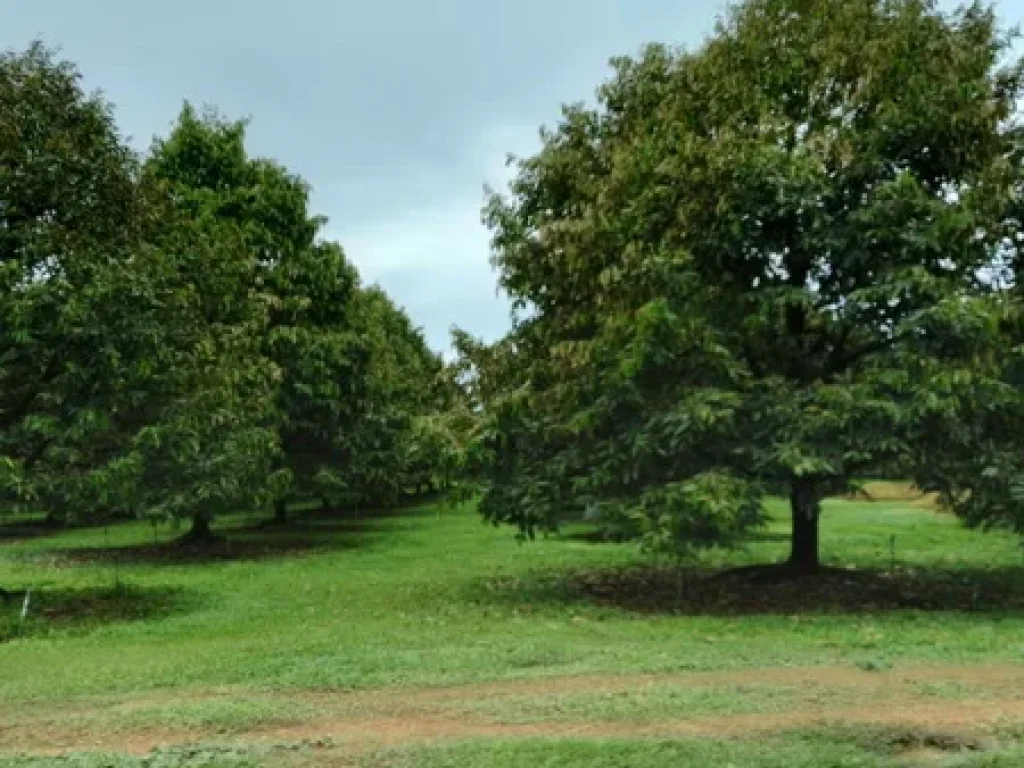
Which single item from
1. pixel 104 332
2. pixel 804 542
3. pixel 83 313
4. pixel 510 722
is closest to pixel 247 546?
pixel 104 332

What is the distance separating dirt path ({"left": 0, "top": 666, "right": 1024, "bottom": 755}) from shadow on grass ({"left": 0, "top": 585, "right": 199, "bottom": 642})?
16.8 ft

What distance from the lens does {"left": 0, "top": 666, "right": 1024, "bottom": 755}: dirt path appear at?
6.38 meters

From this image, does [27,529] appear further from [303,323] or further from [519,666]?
[519,666]

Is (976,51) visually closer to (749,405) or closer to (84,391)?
(749,405)

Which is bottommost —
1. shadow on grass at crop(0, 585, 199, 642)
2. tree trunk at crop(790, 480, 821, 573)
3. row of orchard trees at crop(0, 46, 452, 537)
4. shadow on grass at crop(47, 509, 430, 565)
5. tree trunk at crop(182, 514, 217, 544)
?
shadow on grass at crop(0, 585, 199, 642)

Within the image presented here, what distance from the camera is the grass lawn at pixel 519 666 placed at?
19.9 feet

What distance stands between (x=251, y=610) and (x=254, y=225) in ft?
38.4

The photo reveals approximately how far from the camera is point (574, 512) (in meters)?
13.2

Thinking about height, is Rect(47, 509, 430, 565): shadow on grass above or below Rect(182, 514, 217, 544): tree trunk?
below

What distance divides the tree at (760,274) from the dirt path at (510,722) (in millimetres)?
3240

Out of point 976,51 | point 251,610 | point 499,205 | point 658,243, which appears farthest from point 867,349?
point 251,610

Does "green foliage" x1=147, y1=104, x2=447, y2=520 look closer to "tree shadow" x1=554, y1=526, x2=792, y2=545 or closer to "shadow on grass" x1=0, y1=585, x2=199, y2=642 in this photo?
"tree shadow" x1=554, y1=526, x2=792, y2=545

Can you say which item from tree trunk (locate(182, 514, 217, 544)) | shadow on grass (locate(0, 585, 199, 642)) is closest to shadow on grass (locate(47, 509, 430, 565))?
tree trunk (locate(182, 514, 217, 544))

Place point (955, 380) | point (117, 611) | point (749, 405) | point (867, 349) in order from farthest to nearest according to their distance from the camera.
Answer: point (117, 611)
point (867, 349)
point (749, 405)
point (955, 380)
